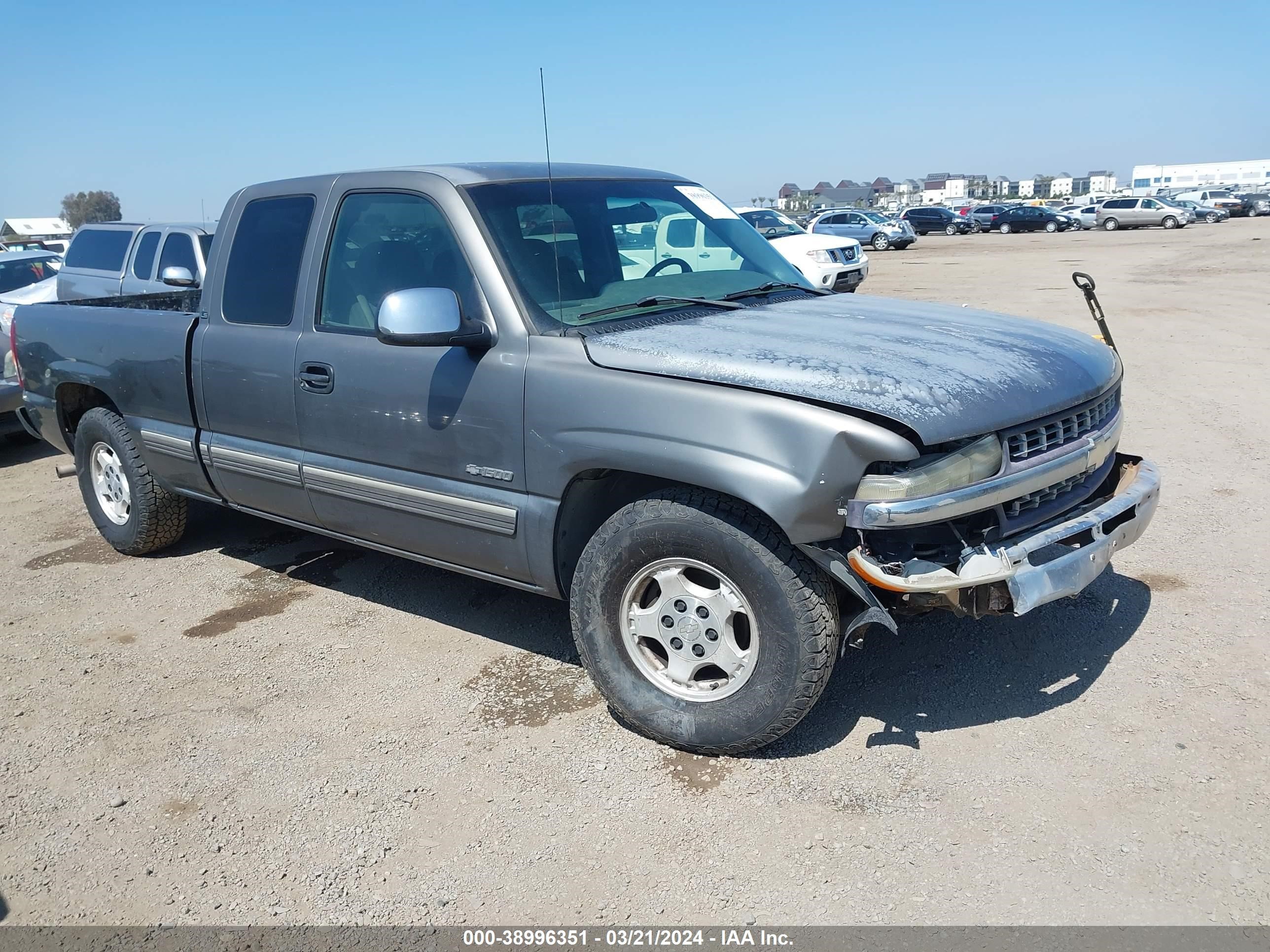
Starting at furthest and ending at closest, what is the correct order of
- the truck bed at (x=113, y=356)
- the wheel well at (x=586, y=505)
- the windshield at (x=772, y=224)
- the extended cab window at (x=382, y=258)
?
the windshield at (x=772, y=224)
the truck bed at (x=113, y=356)
the extended cab window at (x=382, y=258)
the wheel well at (x=586, y=505)

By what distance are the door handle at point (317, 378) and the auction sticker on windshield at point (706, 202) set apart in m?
1.78

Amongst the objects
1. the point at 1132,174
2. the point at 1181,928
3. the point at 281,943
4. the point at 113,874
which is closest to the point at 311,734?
the point at 113,874

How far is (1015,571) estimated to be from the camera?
3.00 m

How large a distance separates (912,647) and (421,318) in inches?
92.2

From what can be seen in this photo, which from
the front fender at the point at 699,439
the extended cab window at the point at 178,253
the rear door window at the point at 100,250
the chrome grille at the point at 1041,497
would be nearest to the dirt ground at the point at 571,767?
the chrome grille at the point at 1041,497

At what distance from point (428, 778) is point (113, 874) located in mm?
959

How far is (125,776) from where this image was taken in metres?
3.50

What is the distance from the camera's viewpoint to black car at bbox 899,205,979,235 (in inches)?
1941

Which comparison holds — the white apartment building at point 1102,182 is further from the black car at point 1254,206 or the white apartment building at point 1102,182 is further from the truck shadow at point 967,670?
the truck shadow at point 967,670

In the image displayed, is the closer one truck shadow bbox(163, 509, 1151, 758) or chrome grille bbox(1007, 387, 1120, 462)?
chrome grille bbox(1007, 387, 1120, 462)

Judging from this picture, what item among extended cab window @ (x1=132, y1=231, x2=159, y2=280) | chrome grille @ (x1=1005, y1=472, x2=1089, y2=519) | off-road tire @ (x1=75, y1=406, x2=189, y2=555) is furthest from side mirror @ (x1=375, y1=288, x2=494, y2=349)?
extended cab window @ (x1=132, y1=231, x2=159, y2=280)

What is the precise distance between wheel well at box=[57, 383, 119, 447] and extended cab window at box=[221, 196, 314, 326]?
1.56 m

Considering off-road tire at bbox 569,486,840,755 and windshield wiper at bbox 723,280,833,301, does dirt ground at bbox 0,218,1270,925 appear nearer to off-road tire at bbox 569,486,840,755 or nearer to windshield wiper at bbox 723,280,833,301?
off-road tire at bbox 569,486,840,755

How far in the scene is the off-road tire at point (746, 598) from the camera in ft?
10.1
